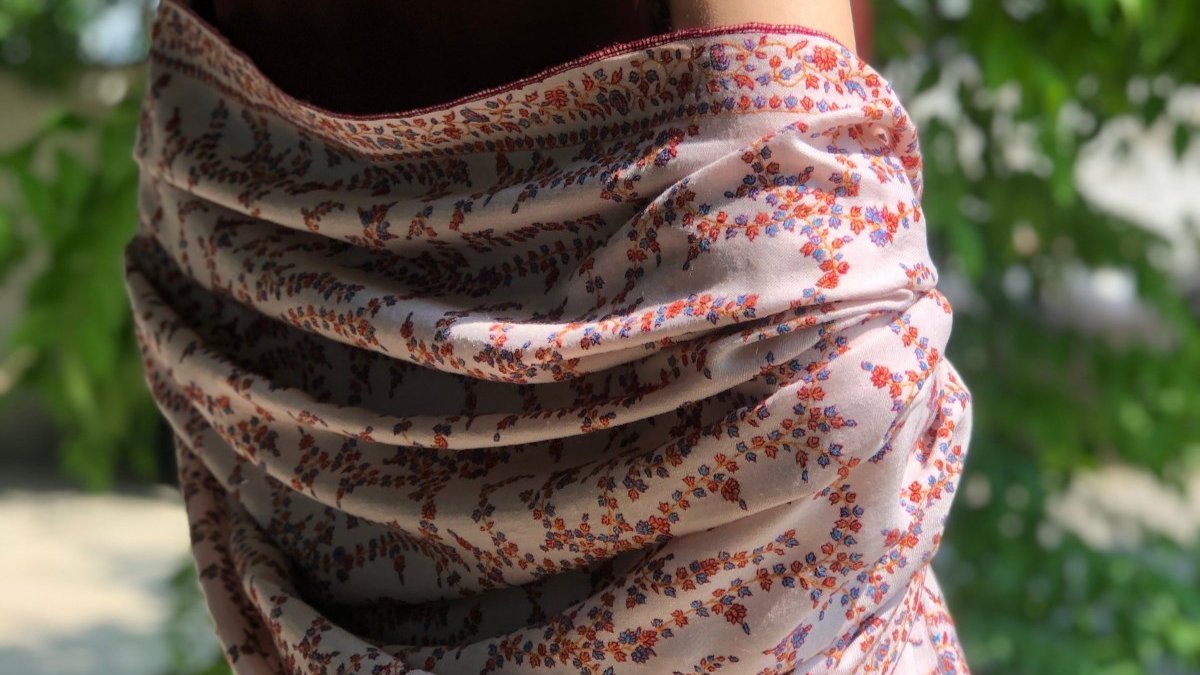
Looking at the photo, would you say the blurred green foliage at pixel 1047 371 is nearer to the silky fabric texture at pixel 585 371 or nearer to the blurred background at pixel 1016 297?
the blurred background at pixel 1016 297

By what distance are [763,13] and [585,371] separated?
228 millimetres

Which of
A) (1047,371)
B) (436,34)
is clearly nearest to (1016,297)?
(1047,371)

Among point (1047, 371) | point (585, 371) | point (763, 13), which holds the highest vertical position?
point (763, 13)

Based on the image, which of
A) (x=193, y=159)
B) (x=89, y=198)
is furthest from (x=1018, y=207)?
(x=193, y=159)

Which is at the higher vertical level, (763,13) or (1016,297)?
(763,13)

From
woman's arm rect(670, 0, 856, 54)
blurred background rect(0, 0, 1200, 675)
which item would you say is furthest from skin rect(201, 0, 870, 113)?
blurred background rect(0, 0, 1200, 675)

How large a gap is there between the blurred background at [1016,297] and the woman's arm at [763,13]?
109 cm

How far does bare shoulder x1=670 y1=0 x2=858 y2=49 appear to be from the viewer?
72 cm

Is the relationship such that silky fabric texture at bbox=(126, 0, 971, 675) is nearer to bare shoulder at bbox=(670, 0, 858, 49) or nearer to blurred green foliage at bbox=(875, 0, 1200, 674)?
bare shoulder at bbox=(670, 0, 858, 49)

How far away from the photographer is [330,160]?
2.96 ft

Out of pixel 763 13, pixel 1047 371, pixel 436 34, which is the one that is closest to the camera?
pixel 763 13

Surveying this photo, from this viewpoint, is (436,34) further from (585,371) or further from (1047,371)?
(1047,371)

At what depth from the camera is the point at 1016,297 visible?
2535 mm

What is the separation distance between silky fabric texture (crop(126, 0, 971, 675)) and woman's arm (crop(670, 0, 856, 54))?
0.01 metres
